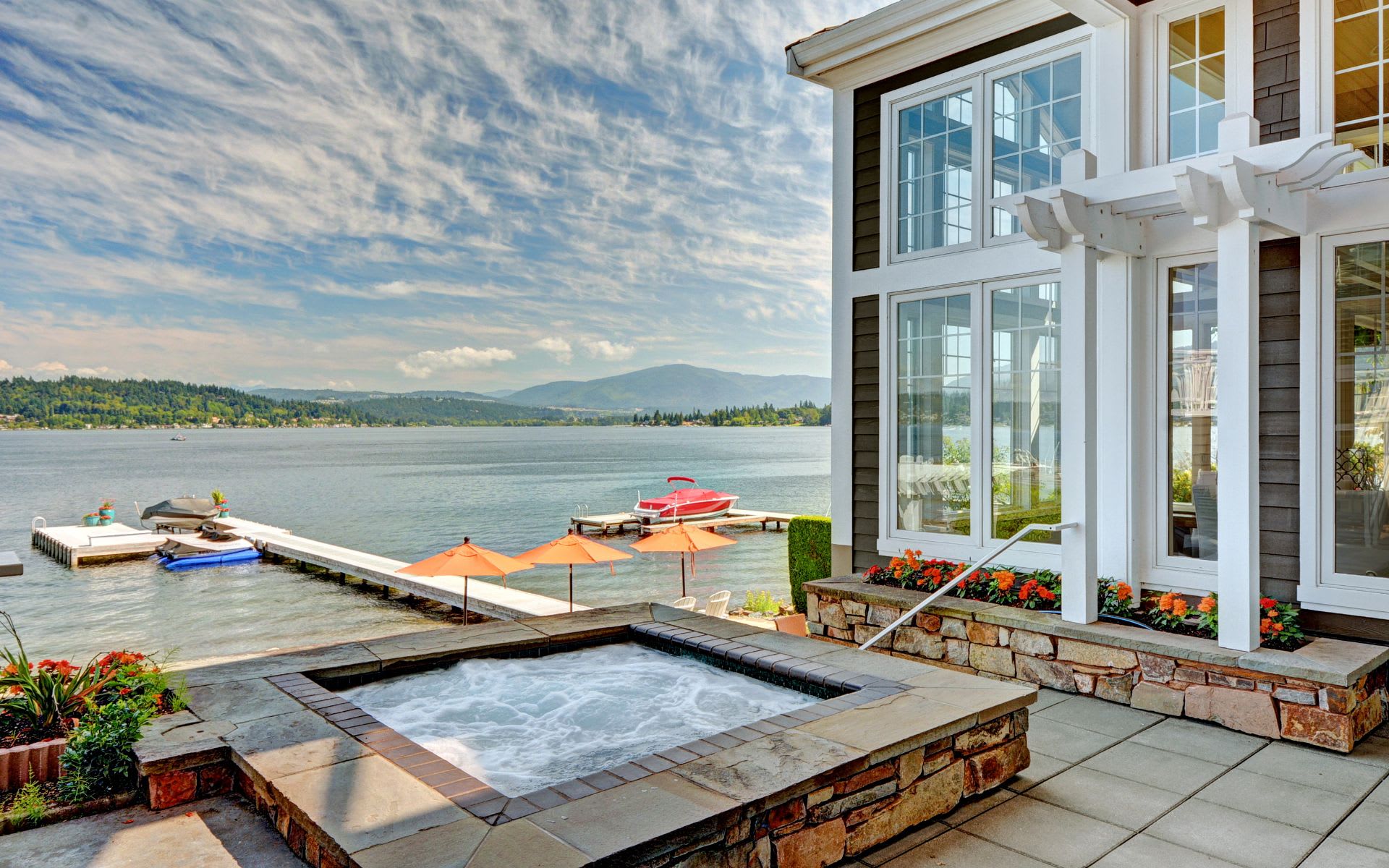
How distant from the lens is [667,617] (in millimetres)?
4926

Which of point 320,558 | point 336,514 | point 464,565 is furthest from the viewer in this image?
point 336,514

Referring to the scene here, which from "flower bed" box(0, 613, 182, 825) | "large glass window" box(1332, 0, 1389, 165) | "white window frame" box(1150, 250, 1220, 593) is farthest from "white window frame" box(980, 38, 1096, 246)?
"flower bed" box(0, 613, 182, 825)

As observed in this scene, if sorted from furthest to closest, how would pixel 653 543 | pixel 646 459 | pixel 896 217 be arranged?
pixel 646 459 < pixel 653 543 < pixel 896 217

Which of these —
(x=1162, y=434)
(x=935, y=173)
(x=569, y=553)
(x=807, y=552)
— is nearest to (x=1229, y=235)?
(x=1162, y=434)

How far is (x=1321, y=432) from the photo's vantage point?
447cm

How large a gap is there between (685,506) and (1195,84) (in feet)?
74.5

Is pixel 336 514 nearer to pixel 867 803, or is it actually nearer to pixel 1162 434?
pixel 1162 434

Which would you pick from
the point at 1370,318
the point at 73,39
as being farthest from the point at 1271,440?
the point at 73,39

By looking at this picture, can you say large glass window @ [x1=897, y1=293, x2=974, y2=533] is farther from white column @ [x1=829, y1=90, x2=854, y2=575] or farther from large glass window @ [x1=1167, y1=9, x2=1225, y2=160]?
large glass window @ [x1=1167, y1=9, x2=1225, y2=160]

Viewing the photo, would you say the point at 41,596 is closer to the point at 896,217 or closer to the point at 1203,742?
the point at 896,217

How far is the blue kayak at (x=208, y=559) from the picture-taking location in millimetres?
20595

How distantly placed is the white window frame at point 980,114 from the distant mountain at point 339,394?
74665 mm

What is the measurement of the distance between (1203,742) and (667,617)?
2.82 metres

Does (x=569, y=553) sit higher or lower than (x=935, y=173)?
lower
